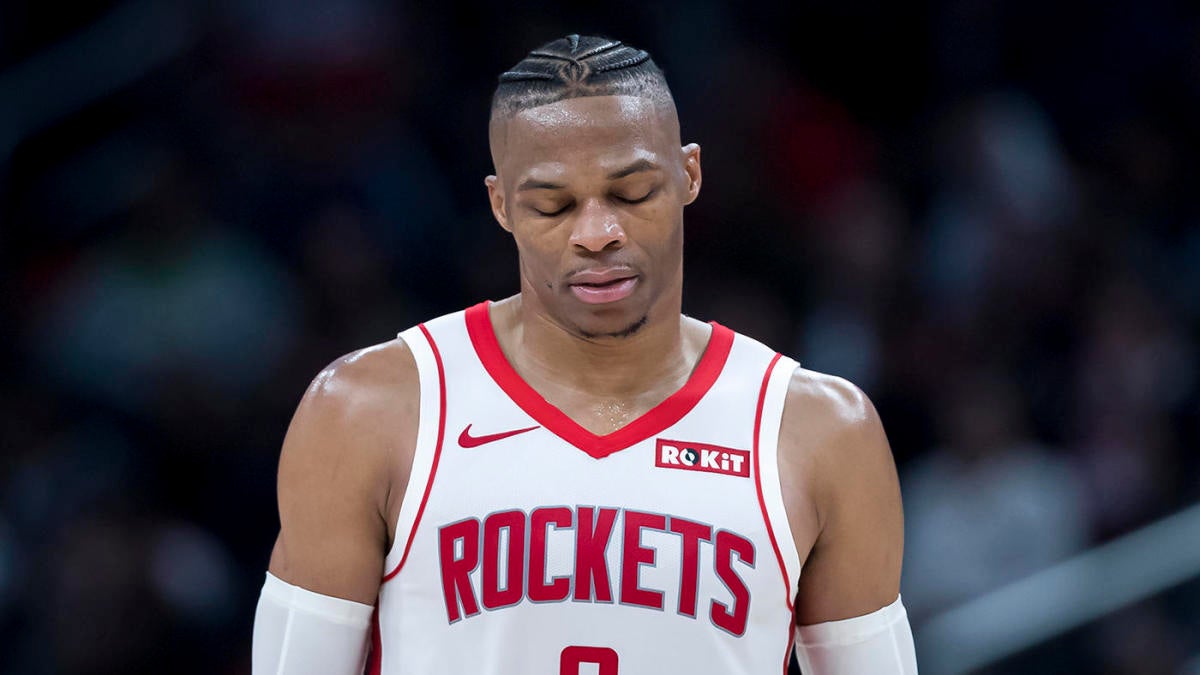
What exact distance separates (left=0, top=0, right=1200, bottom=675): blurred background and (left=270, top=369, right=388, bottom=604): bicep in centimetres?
215

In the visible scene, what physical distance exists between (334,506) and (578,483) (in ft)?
1.28

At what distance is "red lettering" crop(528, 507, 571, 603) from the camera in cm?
226

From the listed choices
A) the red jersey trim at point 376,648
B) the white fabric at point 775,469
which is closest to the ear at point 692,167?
the white fabric at point 775,469

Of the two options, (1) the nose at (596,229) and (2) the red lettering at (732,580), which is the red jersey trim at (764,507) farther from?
(1) the nose at (596,229)

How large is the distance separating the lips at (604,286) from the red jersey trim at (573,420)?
0.21 metres

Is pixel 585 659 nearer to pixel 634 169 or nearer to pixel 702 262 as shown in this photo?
pixel 634 169

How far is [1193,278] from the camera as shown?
5.17 metres

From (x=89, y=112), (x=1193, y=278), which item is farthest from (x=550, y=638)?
(x=1193, y=278)

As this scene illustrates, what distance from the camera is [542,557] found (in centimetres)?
227

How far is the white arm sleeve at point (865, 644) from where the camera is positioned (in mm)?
2430

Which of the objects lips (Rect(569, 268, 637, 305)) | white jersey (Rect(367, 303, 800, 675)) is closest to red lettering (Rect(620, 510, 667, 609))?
white jersey (Rect(367, 303, 800, 675))

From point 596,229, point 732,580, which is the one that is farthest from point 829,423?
point 596,229

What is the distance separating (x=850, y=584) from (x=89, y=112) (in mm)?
3496

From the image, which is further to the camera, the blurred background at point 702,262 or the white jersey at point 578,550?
the blurred background at point 702,262
